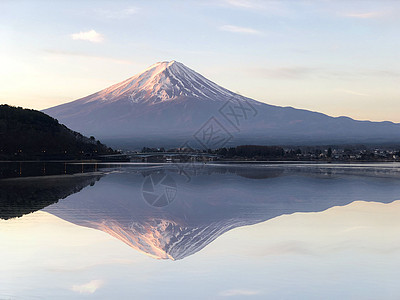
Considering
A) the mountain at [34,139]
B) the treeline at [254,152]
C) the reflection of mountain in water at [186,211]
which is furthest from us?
the treeline at [254,152]

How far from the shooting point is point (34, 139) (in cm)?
13525

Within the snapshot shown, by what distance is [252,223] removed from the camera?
17.4m

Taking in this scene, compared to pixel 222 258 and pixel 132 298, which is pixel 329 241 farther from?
pixel 132 298

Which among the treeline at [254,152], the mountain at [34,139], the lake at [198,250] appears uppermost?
the mountain at [34,139]

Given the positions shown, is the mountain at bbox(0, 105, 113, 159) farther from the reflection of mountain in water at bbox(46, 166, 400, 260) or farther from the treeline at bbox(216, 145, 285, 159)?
the reflection of mountain in water at bbox(46, 166, 400, 260)

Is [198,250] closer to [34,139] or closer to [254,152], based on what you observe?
[34,139]

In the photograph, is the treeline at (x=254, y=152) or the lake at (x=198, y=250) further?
the treeline at (x=254, y=152)

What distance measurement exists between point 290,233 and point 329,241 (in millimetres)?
1473

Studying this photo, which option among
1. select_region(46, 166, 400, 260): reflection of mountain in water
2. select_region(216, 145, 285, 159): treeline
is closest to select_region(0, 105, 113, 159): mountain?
select_region(216, 145, 285, 159): treeline

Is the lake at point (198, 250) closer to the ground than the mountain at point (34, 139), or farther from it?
closer to the ground

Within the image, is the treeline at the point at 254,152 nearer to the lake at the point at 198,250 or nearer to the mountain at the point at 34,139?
the mountain at the point at 34,139

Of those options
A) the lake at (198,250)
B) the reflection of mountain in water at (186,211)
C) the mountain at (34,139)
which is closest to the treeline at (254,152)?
the mountain at (34,139)

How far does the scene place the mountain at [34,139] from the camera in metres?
128

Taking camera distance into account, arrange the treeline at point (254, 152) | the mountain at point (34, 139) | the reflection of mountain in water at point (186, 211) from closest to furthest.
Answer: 1. the reflection of mountain in water at point (186, 211)
2. the mountain at point (34, 139)
3. the treeline at point (254, 152)
